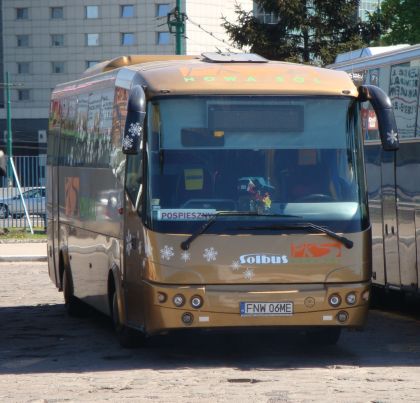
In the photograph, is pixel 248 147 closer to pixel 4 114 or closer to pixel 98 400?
pixel 98 400

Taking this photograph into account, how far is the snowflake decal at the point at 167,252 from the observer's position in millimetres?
12641

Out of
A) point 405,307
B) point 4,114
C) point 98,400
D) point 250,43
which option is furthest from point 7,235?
point 4,114

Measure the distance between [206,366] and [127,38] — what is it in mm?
91134

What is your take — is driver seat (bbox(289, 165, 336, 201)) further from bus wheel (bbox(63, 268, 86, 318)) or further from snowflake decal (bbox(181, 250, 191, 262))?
bus wheel (bbox(63, 268, 86, 318))

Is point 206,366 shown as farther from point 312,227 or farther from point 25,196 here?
point 25,196

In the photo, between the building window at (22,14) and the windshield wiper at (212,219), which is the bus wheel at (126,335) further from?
the building window at (22,14)

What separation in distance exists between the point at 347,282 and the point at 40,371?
2.93 m

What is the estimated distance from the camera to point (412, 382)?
1137 cm

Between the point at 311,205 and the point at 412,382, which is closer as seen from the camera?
the point at 412,382

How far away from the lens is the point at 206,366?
12586 millimetres

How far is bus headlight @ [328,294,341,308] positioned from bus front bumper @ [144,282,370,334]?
0.14 feet

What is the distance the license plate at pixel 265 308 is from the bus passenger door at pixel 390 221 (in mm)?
4315

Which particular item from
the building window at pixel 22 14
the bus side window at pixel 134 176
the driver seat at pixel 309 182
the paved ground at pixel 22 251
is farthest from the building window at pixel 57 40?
the driver seat at pixel 309 182

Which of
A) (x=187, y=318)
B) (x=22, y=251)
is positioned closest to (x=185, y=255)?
(x=187, y=318)
